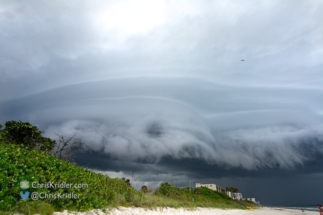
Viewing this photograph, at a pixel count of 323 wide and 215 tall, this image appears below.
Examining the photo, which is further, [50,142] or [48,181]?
[50,142]

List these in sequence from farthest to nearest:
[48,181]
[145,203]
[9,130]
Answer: [9,130] → [145,203] → [48,181]

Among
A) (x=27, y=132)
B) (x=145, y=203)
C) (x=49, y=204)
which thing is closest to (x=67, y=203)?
(x=49, y=204)

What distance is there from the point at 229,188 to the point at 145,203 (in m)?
135

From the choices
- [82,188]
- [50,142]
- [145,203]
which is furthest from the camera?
[50,142]

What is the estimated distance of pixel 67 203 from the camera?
10320 millimetres

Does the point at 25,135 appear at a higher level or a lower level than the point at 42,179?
higher

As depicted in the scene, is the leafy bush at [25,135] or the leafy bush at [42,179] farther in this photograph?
the leafy bush at [25,135]

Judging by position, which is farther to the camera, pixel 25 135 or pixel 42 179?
pixel 25 135

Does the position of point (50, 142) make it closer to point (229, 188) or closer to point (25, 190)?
point (25, 190)

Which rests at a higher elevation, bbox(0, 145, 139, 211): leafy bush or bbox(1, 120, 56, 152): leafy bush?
bbox(1, 120, 56, 152): leafy bush

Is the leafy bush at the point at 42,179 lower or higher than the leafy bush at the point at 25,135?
lower

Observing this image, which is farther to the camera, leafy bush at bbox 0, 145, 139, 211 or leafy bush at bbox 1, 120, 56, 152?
leafy bush at bbox 1, 120, 56, 152

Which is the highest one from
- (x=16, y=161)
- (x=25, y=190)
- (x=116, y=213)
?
(x=16, y=161)

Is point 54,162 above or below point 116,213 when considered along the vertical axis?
above
